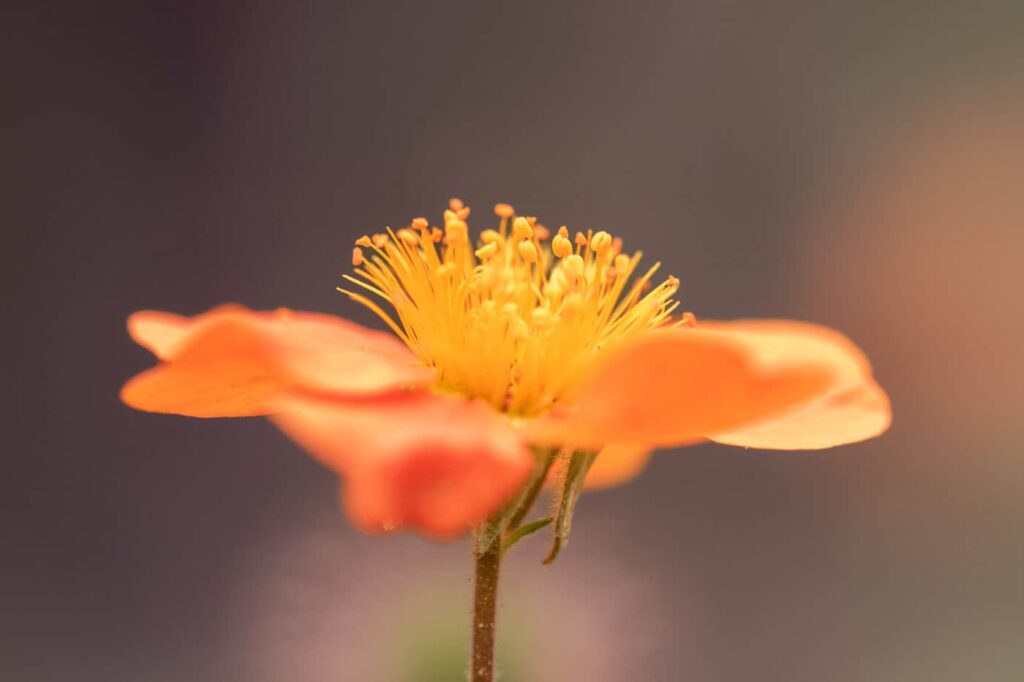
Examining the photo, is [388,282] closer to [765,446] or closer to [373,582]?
[765,446]

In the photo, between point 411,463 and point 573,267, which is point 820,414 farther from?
point 411,463

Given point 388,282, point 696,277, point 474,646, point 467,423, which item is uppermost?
point 696,277

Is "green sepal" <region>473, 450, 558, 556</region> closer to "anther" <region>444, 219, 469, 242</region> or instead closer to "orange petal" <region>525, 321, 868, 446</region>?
"orange petal" <region>525, 321, 868, 446</region>

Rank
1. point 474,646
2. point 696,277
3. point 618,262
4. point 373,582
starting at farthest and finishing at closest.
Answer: point 696,277 → point 373,582 → point 618,262 → point 474,646

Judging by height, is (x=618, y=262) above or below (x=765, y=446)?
above

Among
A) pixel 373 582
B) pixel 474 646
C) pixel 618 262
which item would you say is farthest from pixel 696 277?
pixel 474 646

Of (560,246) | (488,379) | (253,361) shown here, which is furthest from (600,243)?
(253,361)

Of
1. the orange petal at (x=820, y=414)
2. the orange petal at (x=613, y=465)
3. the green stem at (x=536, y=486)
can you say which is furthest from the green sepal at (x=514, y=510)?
the orange petal at (x=613, y=465)
